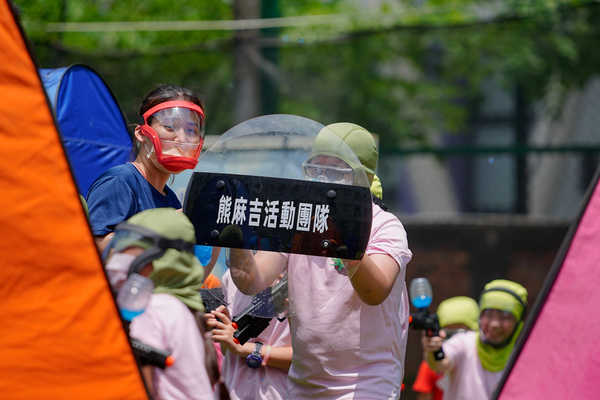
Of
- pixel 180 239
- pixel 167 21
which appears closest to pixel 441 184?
pixel 167 21

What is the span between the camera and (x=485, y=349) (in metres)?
5.24

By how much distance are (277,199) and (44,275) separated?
852 millimetres

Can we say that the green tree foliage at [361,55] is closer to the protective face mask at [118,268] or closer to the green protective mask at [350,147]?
the green protective mask at [350,147]

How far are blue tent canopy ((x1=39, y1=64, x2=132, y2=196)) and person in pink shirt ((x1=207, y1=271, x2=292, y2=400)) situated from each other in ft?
4.27

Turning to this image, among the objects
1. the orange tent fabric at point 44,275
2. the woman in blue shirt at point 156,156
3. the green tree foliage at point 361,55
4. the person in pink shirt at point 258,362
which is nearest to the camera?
the orange tent fabric at point 44,275

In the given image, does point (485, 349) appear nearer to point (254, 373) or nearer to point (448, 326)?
point (448, 326)

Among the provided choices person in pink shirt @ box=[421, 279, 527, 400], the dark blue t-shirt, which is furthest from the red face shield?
person in pink shirt @ box=[421, 279, 527, 400]

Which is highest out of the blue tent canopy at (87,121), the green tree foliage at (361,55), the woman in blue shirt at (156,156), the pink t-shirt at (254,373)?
the green tree foliage at (361,55)

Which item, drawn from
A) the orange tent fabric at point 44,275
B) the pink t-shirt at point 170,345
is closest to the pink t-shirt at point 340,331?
the pink t-shirt at point 170,345

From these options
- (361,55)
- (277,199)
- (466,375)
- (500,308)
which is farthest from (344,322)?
(361,55)

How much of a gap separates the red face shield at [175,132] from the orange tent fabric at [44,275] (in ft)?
3.03

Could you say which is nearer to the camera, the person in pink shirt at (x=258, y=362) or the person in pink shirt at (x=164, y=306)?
the person in pink shirt at (x=164, y=306)

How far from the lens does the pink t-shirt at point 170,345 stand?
2.50 meters

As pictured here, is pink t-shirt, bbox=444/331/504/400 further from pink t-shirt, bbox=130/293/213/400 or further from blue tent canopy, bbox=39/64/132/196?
pink t-shirt, bbox=130/293/213/400
